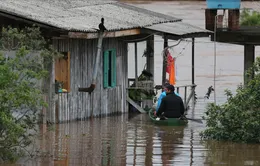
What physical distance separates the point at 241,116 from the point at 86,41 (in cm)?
613

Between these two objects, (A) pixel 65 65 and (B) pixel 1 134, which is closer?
(B) pixel 1 134

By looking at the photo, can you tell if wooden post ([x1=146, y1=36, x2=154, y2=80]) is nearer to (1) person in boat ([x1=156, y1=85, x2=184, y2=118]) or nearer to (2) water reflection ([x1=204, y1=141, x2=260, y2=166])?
(1) person in boat ([x1=156, y1=85, x2=184, y2=118])

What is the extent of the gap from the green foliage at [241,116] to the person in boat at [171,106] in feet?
8.87

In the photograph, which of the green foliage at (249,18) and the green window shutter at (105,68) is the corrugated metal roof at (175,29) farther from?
the green foliage at (249,18)

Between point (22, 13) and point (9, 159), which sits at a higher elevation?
point (22, 13)

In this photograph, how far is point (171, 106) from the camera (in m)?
22.7

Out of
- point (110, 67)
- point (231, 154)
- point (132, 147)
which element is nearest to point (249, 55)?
point (110, 67)

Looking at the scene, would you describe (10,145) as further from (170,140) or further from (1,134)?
(170,140)

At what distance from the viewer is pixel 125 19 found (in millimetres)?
25828

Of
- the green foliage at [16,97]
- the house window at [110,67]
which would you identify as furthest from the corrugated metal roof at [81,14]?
the green foliage at [16,97]

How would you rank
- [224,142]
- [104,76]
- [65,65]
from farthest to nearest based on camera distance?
1. [104,76]
2. [65,65]
3. [224,142]

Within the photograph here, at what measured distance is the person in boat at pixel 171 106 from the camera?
74.4ft

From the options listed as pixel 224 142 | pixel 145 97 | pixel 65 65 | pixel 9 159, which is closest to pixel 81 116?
pixel 65 65

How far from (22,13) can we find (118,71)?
4812 mm
